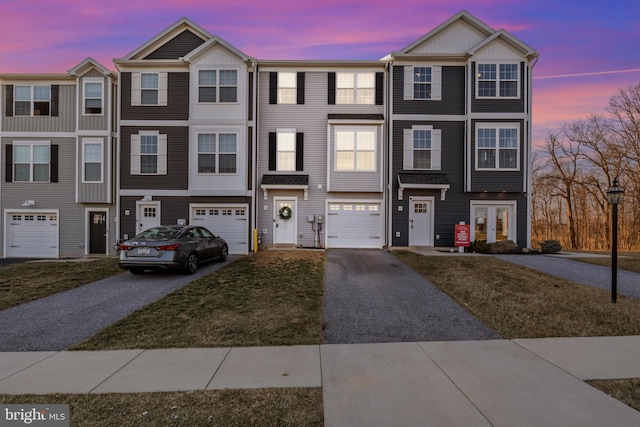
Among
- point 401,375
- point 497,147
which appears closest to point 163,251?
point 401,375

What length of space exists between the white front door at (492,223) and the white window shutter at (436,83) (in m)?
5.45

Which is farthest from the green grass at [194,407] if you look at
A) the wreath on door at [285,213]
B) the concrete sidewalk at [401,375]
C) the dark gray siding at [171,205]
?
the wreath on door at [285,213]

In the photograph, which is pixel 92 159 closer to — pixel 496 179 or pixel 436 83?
pixel 436 83

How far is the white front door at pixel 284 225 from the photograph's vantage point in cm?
1609

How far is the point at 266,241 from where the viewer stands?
16078 mm

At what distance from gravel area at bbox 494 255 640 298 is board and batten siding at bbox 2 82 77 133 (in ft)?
68.2

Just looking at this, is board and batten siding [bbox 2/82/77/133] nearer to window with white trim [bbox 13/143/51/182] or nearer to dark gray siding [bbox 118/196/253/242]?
window with white trim [bbox 13/143/51/182]

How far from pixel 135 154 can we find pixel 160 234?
741 cm

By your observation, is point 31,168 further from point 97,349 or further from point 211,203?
point 97,349

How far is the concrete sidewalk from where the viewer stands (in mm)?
3291

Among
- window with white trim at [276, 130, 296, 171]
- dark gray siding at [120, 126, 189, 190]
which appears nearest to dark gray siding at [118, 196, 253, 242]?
dark gray siding at [120, 126, 189, 190]

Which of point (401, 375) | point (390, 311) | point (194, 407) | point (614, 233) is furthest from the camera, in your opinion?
point (614, 233)

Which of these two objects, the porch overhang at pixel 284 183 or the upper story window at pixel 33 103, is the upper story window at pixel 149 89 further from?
the porch overhang at pixel 284 183

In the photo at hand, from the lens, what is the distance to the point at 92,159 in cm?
1619
